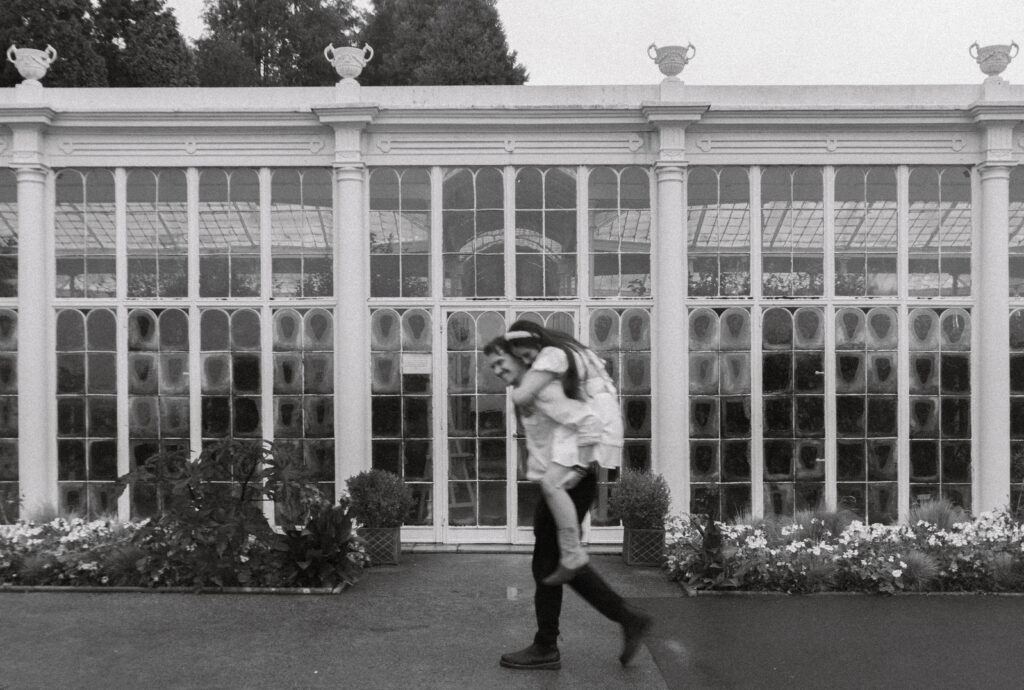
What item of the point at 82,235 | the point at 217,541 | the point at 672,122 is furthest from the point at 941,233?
the point at 82,235

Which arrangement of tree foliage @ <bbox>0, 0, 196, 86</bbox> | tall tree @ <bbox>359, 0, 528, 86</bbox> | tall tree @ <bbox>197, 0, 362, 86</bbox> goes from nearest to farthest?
tree foliage @ <bbox>0, 0, 196, 86</bbox>
tall tree @ <bbox>359, 0, 528, 86</bbox>
tall tree @ <bbox>197, 0, 362, 86</bbox>

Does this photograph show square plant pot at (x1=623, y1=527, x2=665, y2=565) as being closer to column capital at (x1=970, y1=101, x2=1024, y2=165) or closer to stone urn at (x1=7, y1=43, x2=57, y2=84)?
column capital at (x1=970, y1=101, x2=1024, y2=165)

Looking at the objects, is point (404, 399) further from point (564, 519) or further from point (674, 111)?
point (564, 519)

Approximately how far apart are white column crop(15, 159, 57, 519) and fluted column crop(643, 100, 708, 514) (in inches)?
223

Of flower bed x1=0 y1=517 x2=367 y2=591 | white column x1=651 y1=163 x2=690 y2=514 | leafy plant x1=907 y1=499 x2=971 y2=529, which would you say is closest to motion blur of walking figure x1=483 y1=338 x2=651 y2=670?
flower bed x1=0 y1=517 x2=367 y2=591

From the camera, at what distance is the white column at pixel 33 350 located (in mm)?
9164

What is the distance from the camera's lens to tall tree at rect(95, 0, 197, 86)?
25.1 m

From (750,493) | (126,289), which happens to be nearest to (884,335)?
(750,493)

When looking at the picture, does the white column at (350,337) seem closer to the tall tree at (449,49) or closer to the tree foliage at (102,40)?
the tree foliage at (102,40)

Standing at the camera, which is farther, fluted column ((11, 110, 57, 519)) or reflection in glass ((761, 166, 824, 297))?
reflection in glass ((761, 166, 824, 297))

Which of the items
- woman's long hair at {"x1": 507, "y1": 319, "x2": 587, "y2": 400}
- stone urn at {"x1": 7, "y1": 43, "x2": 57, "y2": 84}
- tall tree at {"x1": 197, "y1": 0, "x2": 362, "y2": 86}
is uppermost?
tall tree at {"x1": 197, "y1": 0, "x2": 362, "y2": 86}

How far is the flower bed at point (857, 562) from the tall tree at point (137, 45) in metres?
21.9

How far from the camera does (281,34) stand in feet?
132

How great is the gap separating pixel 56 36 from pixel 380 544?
18.8 m
